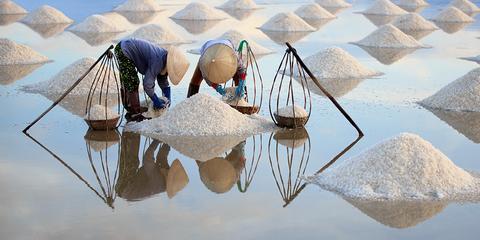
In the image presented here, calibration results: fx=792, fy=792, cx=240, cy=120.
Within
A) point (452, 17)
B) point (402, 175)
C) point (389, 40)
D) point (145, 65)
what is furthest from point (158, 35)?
point (402, 175)

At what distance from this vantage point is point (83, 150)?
14.5 feet

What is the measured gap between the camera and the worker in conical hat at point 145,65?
4832 millimetres

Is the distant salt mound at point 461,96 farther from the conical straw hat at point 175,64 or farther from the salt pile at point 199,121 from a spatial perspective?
the conical straw hat at point 175,64

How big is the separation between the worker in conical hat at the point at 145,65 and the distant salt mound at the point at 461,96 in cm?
197

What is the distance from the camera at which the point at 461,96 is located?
18.5 feet

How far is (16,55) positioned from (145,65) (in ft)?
9.18

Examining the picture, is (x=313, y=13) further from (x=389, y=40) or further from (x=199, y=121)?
(x=199, y=121)

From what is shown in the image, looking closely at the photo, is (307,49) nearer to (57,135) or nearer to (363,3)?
(57,135)

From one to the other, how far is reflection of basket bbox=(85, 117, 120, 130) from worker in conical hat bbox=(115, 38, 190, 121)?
26 cm

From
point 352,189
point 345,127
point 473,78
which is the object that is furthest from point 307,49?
point 352,189

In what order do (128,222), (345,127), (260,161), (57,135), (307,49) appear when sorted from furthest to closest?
1. (307,49)
2. (345,127)
3. (57,135)
4. (260,161)
5. (128,222)

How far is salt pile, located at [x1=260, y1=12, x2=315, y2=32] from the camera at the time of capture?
10617 mm

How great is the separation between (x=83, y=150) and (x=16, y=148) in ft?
1.24

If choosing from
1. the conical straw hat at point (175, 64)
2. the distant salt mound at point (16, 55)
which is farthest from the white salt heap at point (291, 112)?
the distant salt mound at point (16, 55)
